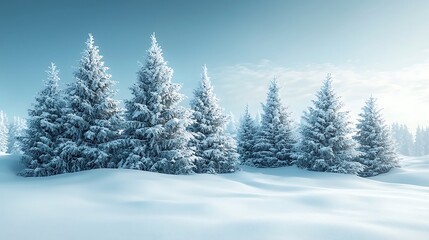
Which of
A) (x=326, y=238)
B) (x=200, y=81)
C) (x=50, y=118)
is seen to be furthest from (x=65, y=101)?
(x=326, y=238)

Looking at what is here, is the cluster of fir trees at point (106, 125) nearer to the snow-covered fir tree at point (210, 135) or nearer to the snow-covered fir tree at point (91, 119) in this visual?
the snow-covered fir tree at point (91, 119)

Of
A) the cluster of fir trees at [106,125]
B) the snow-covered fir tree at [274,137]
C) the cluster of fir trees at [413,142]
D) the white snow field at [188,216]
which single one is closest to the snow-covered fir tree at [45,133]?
the cluster of fir trees at [106,125]

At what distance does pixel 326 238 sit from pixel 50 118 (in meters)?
21.5

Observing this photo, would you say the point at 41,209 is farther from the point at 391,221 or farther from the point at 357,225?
the point at 391,221

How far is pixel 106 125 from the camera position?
1962 centimetres

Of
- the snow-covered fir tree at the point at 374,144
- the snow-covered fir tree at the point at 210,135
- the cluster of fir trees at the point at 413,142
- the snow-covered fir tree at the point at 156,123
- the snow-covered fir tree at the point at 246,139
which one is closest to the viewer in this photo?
the snow-covered fir tree at the point at 156,123

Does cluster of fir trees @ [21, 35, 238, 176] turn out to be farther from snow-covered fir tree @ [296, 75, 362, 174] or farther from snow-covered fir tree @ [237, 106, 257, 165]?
snow-covered fir tree @ [237, 106, 257, 165]

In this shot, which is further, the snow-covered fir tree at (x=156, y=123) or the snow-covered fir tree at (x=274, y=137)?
the snow-covered fir tree at (x=274, y=137)

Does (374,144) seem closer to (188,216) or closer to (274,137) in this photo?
(274,137)

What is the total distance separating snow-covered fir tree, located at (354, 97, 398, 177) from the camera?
29656 mm

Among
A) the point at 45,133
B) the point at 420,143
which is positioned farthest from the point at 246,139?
the point at 420,143

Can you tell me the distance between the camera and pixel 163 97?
19.7 metres

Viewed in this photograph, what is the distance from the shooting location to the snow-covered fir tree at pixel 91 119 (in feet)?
62.4

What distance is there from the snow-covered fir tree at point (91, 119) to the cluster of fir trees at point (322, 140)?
618 inches
